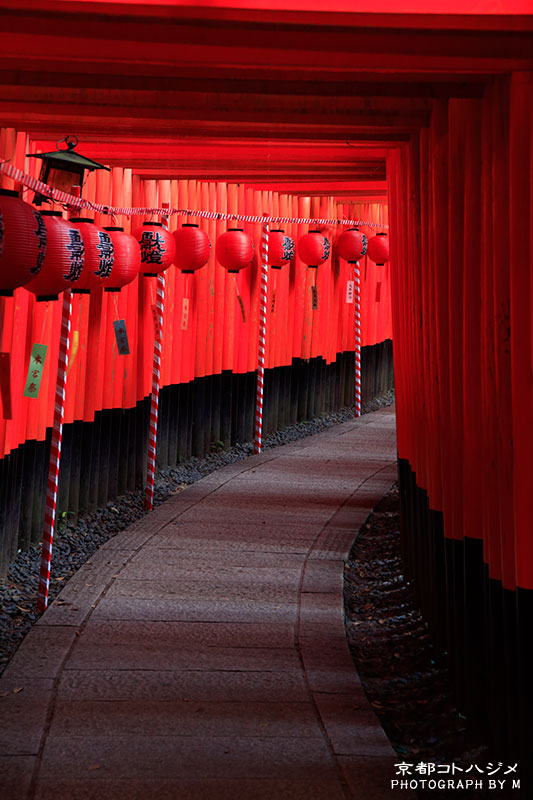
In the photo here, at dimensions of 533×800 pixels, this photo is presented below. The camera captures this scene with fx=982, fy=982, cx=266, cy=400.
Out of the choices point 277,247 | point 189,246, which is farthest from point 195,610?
point 277,247

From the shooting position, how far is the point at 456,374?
5.21 m

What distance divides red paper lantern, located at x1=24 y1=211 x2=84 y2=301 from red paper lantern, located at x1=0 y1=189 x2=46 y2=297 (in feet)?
2.16

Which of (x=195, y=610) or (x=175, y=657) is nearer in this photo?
(x=175, y=657)

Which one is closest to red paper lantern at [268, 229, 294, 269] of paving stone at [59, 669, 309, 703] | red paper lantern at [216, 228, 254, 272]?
red paper lantern at [216, 228, 254, 272]

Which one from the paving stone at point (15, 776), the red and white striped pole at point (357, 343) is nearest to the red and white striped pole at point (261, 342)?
the red and white striped pole at point (357, 343)

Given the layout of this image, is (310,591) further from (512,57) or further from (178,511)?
(512,57)

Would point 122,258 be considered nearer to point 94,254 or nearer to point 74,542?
point 94,254

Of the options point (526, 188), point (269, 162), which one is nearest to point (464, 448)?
point (526, 188)

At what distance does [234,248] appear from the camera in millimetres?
10789

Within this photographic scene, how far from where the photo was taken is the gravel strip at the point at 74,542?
249 inches

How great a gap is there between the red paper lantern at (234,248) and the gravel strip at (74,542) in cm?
250

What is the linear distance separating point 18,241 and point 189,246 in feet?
16.6

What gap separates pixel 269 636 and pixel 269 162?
466cm

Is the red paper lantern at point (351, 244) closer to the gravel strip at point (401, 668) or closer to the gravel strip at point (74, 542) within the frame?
the gravel strip at point (74, 542)
